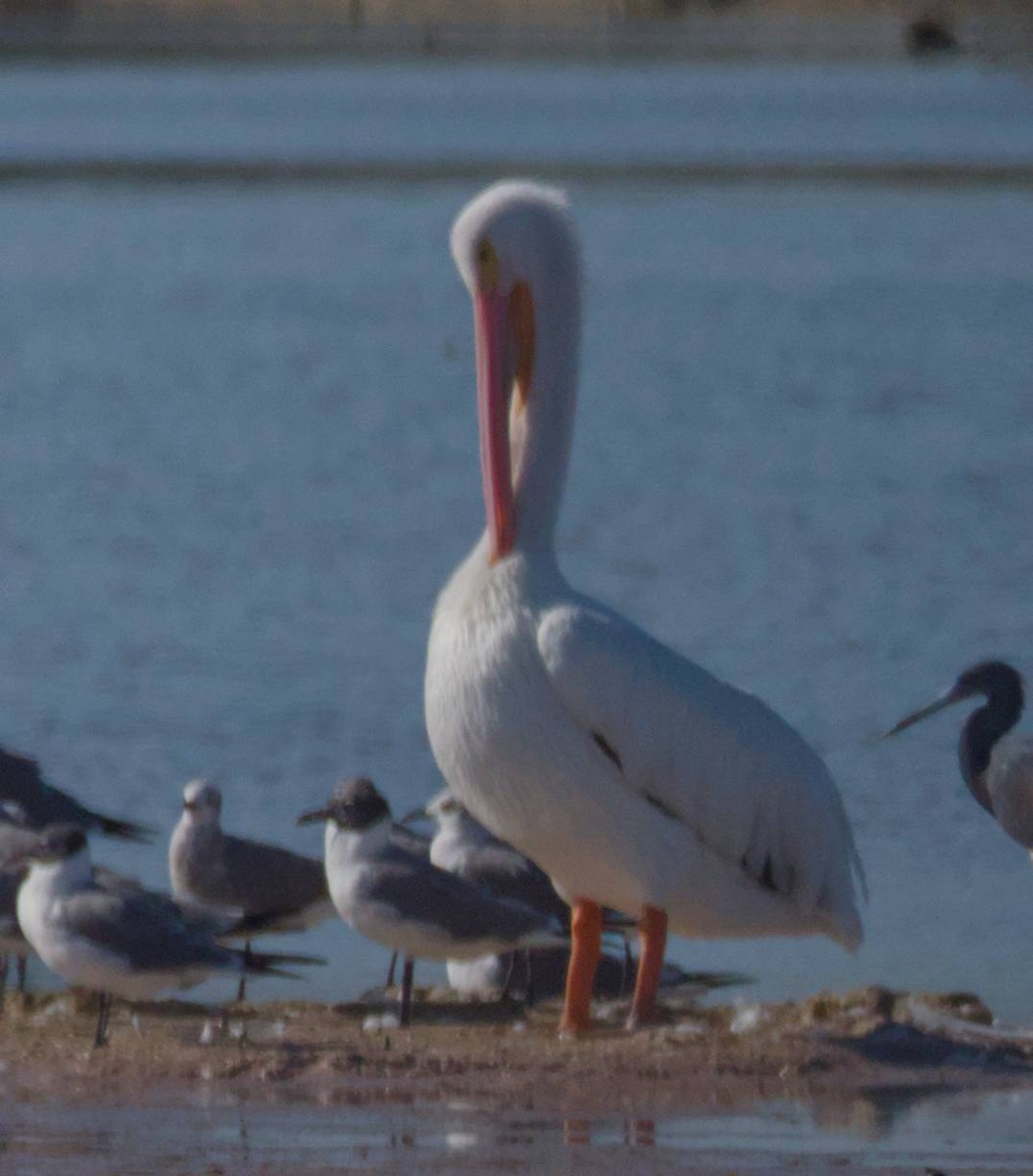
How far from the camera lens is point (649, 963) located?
632 cm

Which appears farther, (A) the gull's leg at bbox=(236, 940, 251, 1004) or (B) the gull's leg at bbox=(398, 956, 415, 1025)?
(A) the gull's leg at bbox=(236, 940, 251, 1004)

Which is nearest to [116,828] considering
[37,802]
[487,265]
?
[37,802]

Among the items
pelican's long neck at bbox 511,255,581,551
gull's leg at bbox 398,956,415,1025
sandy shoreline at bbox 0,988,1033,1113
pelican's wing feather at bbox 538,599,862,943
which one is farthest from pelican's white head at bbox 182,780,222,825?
pelican's wing feather at bbox 538,599,862,943

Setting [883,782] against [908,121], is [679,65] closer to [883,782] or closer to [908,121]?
[908,121]

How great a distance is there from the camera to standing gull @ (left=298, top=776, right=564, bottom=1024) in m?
6.77

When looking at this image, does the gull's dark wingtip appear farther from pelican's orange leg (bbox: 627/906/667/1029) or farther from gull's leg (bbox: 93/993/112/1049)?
pelican's orange leg (bbox: 627/906/667/1029)

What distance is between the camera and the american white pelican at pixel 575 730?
6078mm

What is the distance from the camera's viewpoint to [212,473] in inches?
704

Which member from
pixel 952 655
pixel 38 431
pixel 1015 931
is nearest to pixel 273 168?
pixel 38 431

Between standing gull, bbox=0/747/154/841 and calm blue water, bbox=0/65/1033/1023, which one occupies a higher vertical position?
standing gull, bbox=0/747/154/841

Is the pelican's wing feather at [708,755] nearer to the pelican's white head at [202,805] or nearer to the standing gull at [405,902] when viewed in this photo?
the standing gull at [405,902]

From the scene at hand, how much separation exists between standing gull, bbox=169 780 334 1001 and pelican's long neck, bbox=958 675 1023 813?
6.39 ft

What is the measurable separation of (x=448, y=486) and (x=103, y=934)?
33.7ft

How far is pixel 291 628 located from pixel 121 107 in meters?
45.2
